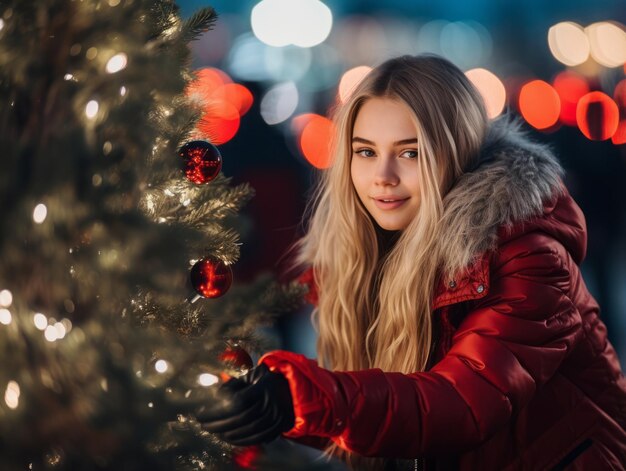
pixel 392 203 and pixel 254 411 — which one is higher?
pixel 254 411

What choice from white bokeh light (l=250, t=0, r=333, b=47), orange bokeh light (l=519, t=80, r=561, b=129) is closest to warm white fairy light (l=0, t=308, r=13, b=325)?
orange bokeh light (l=519, t=80, r=561, b=129)

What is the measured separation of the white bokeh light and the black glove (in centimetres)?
2219

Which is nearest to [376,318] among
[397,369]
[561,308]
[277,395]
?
[397,369]

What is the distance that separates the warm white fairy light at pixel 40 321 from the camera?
1387 millimetres

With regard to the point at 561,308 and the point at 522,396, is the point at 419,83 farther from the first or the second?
the point at 522,396

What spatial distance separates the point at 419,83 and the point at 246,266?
9.35 feet

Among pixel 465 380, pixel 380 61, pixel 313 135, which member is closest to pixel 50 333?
pixel 465 380

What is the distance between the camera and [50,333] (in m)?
1.38

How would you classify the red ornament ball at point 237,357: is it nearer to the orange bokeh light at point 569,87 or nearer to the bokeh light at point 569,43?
the orange bokeh light at point 569,87

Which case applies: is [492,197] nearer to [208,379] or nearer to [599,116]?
Result: [208,379]

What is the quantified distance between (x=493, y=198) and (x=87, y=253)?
1.56 metres

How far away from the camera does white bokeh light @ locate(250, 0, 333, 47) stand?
2339 centimetres

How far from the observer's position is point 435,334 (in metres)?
2.80

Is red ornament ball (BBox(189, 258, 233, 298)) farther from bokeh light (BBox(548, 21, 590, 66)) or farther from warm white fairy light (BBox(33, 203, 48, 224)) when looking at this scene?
bokeh light (BBox(548, 21, 590, 66))
